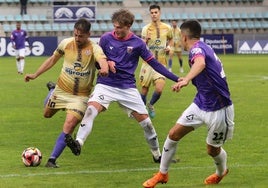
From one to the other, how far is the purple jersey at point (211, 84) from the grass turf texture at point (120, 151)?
1.04 m

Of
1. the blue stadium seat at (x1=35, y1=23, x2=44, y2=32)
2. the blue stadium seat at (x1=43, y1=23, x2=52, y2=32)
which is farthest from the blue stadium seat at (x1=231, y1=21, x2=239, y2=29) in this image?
the blue stadium seat at (x1=35, y1=23, x2=44, y2=32)

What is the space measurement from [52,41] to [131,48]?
39.2 meters

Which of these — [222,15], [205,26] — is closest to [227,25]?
[222,15]

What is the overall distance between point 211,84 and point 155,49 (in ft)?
26.3

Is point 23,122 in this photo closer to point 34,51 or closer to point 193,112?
point 193,112

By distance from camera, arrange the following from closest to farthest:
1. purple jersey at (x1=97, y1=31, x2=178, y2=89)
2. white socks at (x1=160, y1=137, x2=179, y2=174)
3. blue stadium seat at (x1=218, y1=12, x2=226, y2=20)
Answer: white socks at (x1=160, y1=137, x2=179, y2=174) → purple jersey at (x1=97, y1=31, x2=178, y2=89) → blue stadium seat at (x1=218, y1=12, x2=226, y2=20)

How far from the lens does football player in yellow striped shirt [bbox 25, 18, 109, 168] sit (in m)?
10.1

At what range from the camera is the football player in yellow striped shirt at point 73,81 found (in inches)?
398

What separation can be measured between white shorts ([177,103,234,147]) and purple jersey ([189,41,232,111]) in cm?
6

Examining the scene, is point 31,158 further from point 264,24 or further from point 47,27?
point 264,24

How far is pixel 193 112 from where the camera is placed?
8.66 m

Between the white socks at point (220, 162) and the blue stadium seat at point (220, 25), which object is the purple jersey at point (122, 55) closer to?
the white socks at point (220, 162)

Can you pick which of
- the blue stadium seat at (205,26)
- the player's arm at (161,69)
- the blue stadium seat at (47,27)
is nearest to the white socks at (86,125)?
the player's arm at (161,69)

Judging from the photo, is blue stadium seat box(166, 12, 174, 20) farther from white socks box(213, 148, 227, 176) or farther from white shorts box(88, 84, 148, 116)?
white socks box(213, 148, 227, 176)
